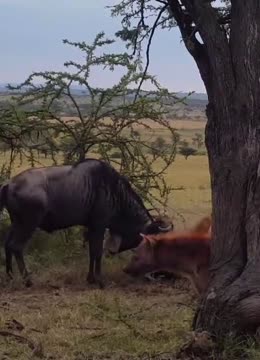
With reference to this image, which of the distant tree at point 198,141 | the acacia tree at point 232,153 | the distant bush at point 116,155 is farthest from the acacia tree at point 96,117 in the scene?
the distant tree at point 198,141

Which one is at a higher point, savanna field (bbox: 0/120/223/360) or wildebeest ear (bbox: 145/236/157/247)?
wildebeest ear (bbox: 145/236/157/247)

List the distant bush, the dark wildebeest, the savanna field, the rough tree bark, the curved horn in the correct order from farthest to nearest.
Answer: the distant bush < the curved horn < the dark wildebeest < the savanna field < the rough tree bark

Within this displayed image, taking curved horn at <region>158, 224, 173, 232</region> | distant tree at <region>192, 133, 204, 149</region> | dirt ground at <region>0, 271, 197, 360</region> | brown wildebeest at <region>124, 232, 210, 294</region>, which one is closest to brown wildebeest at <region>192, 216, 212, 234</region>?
brown wildebeest at <region>124, 232, 210, 294</region>

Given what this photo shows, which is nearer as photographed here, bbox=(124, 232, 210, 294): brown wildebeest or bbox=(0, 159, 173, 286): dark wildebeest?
bbox=(124, 232, 210, 294): brown wildebeest

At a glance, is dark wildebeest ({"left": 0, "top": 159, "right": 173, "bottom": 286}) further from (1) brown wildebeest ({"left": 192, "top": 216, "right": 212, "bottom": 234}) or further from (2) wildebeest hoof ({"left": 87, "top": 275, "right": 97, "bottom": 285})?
(1) brown wildebeest ({"left": 192, "top": 216, "right": 212, "bottom": 234})

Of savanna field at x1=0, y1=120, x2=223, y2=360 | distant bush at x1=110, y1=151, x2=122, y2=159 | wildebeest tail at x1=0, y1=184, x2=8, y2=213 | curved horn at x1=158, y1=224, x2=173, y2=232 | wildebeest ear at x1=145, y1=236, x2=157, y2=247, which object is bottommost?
savanna field at x1=0, y1=120, x2=223, y2=360

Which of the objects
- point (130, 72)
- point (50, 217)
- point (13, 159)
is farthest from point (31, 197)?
point (130, 72)

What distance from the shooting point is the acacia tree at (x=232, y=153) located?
6.78 metres

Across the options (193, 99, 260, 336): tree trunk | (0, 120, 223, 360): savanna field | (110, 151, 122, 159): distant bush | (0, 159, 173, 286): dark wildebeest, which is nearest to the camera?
(193, 99, 260, 336): tree trunk

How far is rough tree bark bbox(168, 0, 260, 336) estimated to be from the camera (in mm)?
6812

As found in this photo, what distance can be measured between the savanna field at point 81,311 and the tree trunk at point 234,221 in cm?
42

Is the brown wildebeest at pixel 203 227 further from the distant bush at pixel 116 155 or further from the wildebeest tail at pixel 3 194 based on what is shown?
the distant bush at pixel 116 155

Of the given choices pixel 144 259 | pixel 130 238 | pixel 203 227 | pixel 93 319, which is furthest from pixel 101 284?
pixel 93 319

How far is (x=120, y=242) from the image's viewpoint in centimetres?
1191
